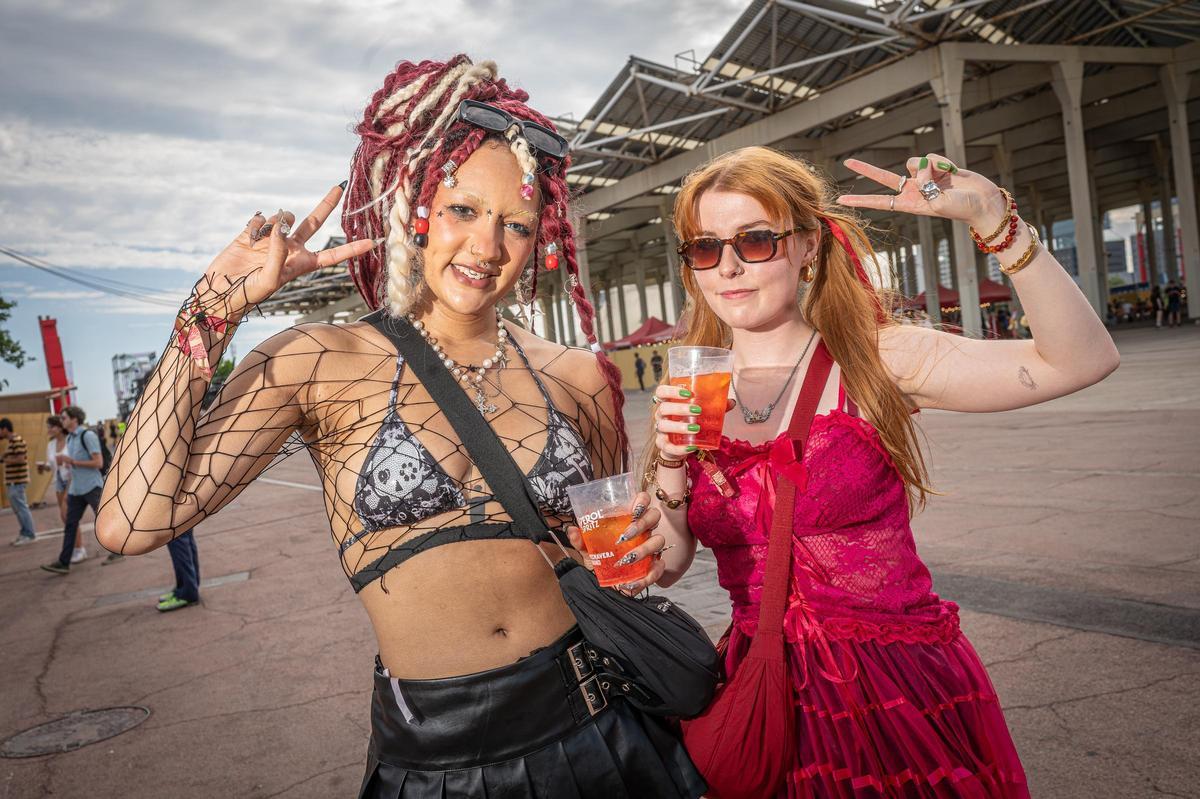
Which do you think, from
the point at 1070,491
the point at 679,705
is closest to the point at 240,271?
the point at 679,705

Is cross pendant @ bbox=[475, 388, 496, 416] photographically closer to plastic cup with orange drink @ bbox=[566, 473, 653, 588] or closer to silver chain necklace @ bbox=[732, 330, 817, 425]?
plastic cup with orange drink @ bbox=[566, 473, 653, 588]

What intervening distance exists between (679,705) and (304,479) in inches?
622

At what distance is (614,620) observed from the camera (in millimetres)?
1607

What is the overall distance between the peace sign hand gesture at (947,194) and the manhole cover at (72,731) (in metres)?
4.55

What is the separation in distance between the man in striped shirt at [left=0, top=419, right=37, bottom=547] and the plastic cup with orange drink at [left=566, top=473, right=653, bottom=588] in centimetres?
1332

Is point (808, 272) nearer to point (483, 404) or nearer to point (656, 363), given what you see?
point (483, 404)

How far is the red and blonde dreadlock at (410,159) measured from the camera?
1.87 m

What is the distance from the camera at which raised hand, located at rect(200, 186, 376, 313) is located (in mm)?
1516

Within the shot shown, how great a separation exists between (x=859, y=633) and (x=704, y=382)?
668 millimetres

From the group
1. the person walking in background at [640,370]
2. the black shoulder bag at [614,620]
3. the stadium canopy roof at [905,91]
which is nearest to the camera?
the black shoulder bag at [614,620]

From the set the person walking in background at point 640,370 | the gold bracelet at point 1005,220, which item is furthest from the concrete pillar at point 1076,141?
the gold bracelet at point 1005,220

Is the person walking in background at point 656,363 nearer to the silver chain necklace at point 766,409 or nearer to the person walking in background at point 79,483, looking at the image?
the person walking in background at point 79,483

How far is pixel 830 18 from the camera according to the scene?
1906cm

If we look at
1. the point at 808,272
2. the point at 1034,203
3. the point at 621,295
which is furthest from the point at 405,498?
the point at 621,295
